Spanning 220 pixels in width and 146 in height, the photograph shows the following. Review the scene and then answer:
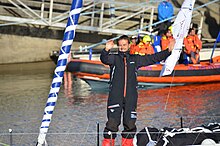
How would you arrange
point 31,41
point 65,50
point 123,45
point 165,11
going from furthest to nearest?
point 31,41 < point 165,11 < point 123,45 < point 65,50

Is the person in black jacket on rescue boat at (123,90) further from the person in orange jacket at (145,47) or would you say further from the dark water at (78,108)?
the person in orange jacket at (145,47)

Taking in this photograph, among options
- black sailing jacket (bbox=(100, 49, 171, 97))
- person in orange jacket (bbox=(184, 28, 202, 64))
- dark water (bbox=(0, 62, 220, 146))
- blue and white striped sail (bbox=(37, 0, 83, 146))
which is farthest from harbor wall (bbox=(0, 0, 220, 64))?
blue and white striped sail (bbox=(37, 0, 83, 146))

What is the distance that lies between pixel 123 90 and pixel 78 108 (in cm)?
539

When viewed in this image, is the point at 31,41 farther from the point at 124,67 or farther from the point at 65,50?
the point at 65,50

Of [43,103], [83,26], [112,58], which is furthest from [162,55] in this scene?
[83,26]

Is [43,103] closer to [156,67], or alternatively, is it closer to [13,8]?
[156,67]

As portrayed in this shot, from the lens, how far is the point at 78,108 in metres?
12.6

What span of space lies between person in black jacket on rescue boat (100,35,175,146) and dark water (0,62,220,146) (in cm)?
145

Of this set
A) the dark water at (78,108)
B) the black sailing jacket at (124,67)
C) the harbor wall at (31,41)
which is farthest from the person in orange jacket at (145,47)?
the black sailing jacket at (124,67)

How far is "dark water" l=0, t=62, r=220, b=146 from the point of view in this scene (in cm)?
976

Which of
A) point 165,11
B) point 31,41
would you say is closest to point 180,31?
point 165,11

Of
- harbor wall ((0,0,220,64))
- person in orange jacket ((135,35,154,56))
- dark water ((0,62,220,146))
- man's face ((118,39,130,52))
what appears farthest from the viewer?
harbor wall ((0,0,220,64))

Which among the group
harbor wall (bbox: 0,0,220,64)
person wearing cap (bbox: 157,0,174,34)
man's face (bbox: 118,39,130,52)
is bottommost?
harbor wall (bbox: 0,0,220,64)

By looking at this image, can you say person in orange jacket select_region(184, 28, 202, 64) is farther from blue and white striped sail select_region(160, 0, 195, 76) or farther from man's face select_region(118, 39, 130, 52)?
man's face select_region(118, 39, 130, 52)
